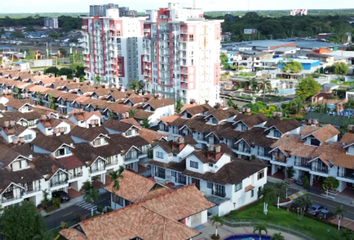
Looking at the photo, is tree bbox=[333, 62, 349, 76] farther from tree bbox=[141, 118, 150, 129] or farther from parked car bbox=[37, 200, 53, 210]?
parked car bbox=[37, 200, 53, 210]

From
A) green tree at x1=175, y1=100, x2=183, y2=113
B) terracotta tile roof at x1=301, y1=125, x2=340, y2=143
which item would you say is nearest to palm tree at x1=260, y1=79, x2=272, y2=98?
green tree at x1=175, y1=100, x2=183, y2=113

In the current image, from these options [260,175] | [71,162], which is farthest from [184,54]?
[260,175]

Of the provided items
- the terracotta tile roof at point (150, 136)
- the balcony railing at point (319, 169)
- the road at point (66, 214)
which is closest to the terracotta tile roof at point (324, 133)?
the balcony railing at point (319, 169)

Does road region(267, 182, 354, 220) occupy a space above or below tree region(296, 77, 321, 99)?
below

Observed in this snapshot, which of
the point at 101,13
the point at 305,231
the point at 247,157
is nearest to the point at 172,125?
the point at 247,157

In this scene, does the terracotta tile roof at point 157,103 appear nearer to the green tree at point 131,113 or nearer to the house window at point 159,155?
the green tree at point 131,113
